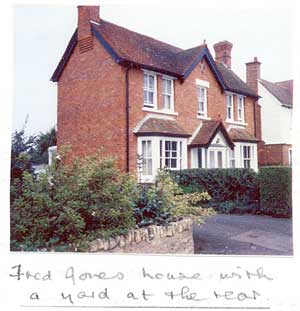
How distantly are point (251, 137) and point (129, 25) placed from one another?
2819 mm

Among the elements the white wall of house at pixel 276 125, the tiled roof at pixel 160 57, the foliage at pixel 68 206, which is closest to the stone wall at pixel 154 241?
the foliage at pixel 68 206

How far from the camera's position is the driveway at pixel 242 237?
197 centimetres

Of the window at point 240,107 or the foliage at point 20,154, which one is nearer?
the foliage at point 20,154

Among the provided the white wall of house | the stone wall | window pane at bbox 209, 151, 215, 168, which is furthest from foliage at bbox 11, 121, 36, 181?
window pane at bbox 209, 151, 215, 168

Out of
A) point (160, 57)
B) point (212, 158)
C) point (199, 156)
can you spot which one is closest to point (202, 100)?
point (160, 57)

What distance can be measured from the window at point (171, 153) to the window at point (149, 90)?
59cm

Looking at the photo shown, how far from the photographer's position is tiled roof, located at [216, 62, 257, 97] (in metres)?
4.81

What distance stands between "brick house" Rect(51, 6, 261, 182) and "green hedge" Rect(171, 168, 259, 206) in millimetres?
410

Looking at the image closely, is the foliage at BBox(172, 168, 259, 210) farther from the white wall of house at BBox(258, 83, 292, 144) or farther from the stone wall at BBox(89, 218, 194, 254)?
the stone wall at BBox(89, 218, 194, 254)

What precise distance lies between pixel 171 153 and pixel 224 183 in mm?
950

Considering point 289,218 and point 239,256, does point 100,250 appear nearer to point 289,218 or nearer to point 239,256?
point 239,256

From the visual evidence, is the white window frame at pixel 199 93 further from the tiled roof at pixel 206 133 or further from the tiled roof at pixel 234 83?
the tiled roof at pixel 234 83

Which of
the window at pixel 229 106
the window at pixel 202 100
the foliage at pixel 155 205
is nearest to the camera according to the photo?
the foliage at pixel 155 205
